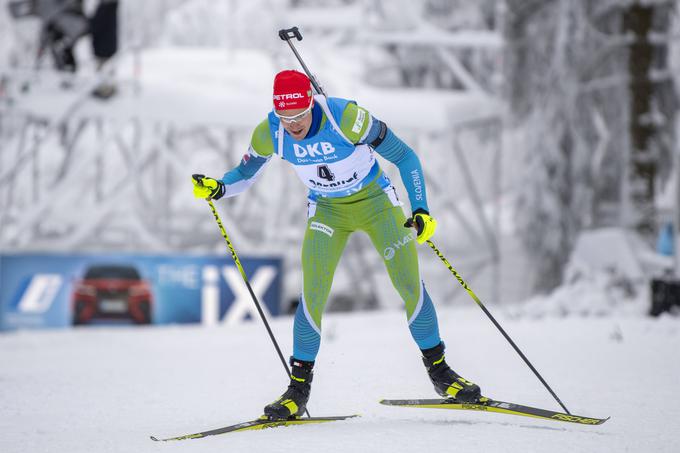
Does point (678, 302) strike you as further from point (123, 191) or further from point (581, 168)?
point (123, 191)

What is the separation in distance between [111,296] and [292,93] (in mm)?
8544

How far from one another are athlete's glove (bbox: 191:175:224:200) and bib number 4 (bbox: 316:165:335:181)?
0.72 meters

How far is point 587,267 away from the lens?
13.8m

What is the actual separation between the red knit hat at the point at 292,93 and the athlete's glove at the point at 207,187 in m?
0.81

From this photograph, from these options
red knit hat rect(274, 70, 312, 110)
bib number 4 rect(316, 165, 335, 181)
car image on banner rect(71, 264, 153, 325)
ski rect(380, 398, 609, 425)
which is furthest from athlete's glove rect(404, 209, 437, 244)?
car image on banner rect(71, 264, 153, 325)

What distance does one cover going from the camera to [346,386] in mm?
6754

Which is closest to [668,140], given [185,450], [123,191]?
[123,191]

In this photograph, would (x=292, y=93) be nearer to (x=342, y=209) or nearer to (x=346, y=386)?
(x=342, y=209)

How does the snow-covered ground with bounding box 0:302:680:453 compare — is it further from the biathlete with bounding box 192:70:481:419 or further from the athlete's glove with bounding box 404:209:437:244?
the athlete's glove with bounding box 404:209:437:244

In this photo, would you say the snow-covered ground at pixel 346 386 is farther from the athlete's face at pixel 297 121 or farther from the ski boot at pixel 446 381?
the athlete's face at pixel 297 121

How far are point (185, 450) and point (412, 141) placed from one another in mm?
12855

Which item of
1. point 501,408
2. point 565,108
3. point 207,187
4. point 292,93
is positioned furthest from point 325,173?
point 565,108

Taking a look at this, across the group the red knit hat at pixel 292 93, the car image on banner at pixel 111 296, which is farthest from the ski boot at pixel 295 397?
the car image on banner at pixel 111 296

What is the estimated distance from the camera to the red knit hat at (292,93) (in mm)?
5121
